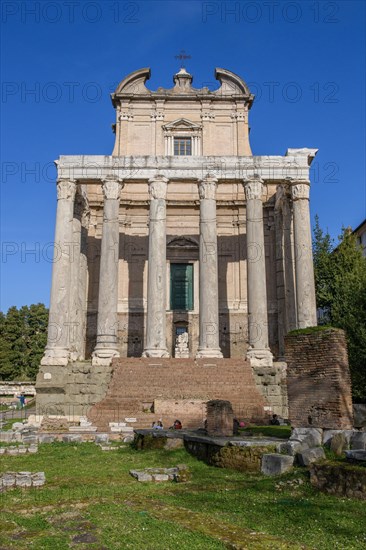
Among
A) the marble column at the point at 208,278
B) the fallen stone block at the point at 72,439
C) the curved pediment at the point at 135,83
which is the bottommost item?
the fallen stone block at the point at 72,439

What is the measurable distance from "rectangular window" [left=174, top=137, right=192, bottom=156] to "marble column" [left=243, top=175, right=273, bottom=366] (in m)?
7.69

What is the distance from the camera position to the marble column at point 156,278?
27.2m

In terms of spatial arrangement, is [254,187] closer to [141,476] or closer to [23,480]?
[141,476]

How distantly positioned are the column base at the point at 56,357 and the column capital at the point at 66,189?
8.69 meters

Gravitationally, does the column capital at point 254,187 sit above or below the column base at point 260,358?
above

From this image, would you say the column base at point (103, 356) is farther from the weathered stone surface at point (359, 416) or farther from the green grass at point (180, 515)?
the green grass at point (180, 515)

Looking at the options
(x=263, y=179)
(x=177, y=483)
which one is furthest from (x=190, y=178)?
(x=177, y=483)

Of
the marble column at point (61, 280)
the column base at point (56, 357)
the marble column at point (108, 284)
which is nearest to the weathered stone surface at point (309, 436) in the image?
the marble column at point (108, 284)

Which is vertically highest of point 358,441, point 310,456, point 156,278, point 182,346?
point 156,278

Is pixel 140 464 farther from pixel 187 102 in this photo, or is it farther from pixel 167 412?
pixel 187 102

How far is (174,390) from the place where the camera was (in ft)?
77.8

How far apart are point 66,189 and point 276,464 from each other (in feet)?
73.4

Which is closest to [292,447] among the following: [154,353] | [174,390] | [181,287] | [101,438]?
[101,438]

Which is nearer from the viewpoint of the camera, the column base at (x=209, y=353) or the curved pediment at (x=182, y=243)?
the column base at (x=209, y=353)
